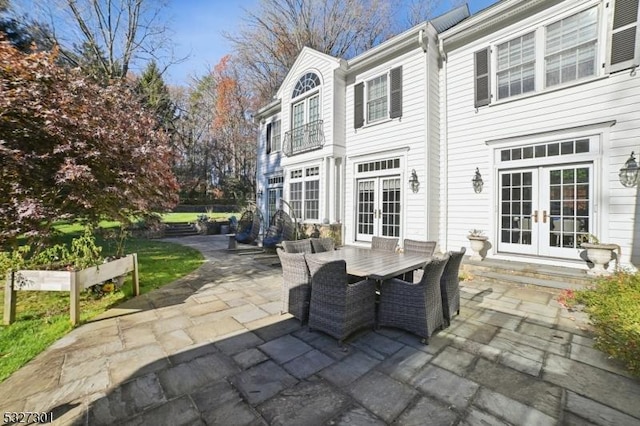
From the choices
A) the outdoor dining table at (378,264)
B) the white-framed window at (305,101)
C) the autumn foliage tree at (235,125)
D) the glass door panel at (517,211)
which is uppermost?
the autumn foliage tree at (235,125)

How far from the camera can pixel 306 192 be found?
9.85m

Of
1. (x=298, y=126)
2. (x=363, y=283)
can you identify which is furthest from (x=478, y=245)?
(x=298, y=126)

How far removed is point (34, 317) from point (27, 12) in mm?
13694

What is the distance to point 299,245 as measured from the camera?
4.50m

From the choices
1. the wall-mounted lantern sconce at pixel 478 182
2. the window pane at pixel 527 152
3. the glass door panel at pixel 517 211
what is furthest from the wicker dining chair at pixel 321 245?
the window pane at pixel 527 152

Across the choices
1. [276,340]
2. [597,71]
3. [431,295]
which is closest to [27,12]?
[276,340]

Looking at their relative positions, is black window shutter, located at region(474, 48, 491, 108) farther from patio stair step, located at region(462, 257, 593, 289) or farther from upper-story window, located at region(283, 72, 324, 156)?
upper-story window, located at region(283, 72, 324, 156)

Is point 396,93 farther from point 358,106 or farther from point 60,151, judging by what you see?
point 60,151

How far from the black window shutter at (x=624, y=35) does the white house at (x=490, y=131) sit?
17mm

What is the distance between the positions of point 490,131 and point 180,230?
1352cm

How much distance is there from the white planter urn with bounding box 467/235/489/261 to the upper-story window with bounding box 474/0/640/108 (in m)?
3.12

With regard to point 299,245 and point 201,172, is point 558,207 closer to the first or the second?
point 299,245

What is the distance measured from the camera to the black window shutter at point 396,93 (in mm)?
7605

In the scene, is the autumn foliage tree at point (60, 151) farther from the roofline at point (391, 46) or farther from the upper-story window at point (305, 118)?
the roofline at point (391, 46)
